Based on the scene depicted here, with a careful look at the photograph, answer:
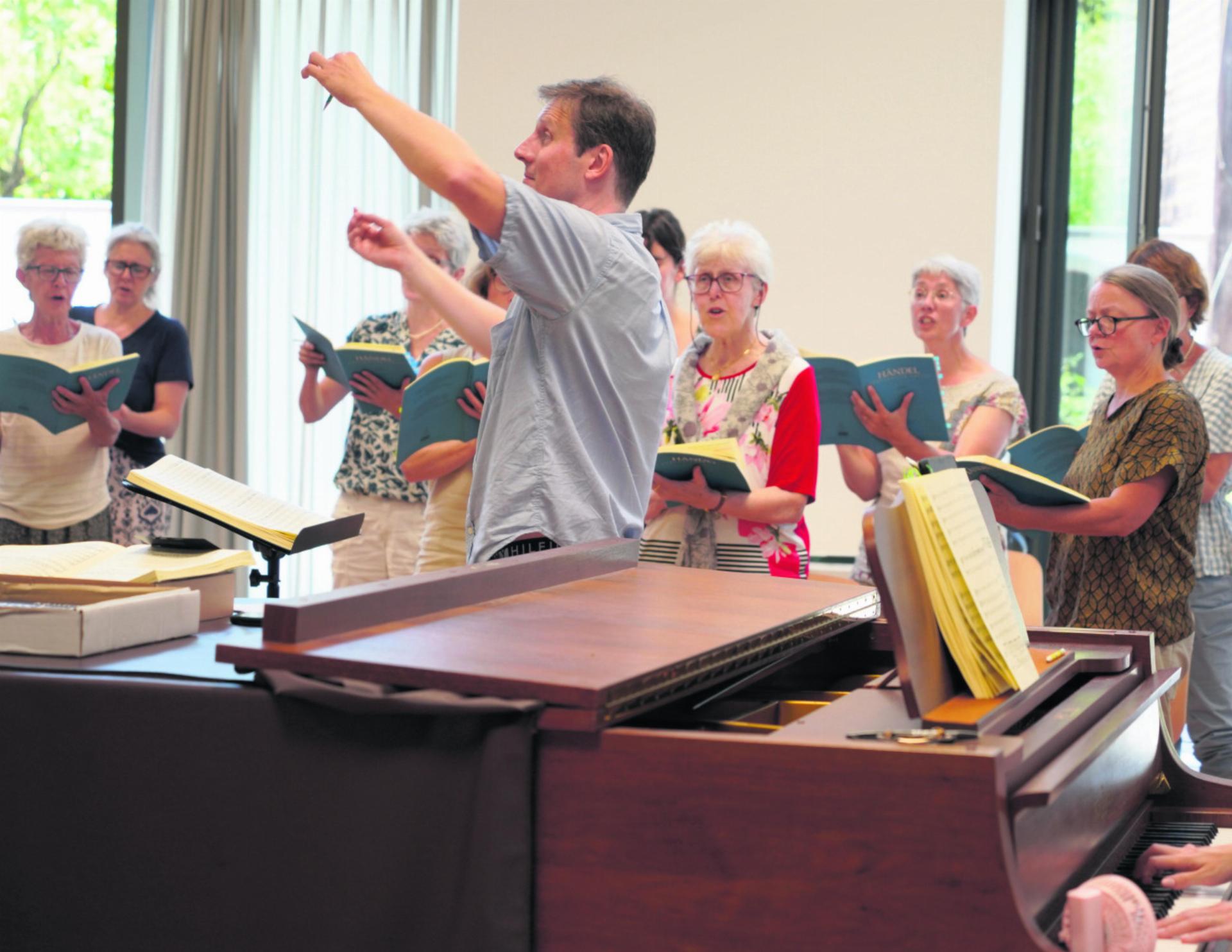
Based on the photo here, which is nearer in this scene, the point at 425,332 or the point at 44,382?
the point at 44,382

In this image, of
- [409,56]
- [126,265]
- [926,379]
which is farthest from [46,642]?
[409,56]

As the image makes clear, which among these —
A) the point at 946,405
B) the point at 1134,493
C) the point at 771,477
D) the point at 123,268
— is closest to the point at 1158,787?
the point at 1134,493

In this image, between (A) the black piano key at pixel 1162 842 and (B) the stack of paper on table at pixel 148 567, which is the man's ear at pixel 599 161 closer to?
(B) the stack of paper on table at pixel 148 567

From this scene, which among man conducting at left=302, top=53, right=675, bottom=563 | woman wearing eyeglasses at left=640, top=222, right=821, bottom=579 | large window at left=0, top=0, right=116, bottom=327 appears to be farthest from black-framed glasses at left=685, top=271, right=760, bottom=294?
large window at left=0, top=0, right=116, bottom=327

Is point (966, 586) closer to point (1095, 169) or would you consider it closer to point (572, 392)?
point (572, 392)

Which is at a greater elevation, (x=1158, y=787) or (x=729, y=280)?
(x=729, y=280)

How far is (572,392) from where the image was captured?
201 cm

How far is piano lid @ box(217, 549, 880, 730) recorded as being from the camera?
117 cm

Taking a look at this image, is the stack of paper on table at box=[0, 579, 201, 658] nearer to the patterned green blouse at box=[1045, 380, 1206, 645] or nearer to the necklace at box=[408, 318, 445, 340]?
the patterned green blouse at box=[1045, 380, 1206, 645]

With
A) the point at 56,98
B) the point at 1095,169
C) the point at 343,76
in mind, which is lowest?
the point at 343,76

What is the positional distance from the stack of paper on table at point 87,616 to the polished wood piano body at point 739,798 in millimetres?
274

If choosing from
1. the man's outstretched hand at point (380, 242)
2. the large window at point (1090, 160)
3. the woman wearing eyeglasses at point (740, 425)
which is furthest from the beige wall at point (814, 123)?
the man's outstretched hand at point (380, 242)

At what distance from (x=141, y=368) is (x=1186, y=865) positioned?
3457 mm

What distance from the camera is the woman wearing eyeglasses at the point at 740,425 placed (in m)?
3.01
